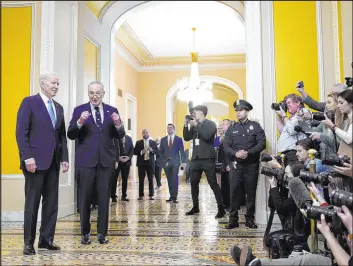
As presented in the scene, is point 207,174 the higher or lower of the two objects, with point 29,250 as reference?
higher

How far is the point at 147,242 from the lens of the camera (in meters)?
3.01

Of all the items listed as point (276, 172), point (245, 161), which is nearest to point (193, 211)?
point (245, 161)

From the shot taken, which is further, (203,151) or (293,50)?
(203,151)

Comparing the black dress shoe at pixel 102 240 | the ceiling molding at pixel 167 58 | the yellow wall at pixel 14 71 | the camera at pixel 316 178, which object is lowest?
the black dress shoe at pixel 102 240

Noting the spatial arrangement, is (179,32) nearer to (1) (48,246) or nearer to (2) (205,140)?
(2) (205,140)

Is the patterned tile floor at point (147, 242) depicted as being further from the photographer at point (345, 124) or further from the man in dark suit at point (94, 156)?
the photographer at point (345, 124)

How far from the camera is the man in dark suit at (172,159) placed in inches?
230

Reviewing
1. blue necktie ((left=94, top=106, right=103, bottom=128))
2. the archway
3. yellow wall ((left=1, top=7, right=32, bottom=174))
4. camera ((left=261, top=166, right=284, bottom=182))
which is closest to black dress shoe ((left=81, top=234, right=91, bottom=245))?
blue necktie ((left=94, top=106, right=103, bottom=128))

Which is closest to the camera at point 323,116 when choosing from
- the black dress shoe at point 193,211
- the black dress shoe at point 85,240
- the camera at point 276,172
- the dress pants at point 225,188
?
the camera at point 276,172

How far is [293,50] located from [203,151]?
1472mm

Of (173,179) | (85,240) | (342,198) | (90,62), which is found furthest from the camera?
(173,179)

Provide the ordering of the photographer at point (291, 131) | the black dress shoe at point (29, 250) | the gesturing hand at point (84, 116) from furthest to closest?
1. the photographer at point (291, 131)
2. the gesturing hand at point (84, 116)
3. the black dress shoe at point (29, 250)

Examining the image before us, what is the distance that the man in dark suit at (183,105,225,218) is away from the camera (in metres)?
4.25

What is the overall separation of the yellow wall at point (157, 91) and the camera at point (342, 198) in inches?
399
